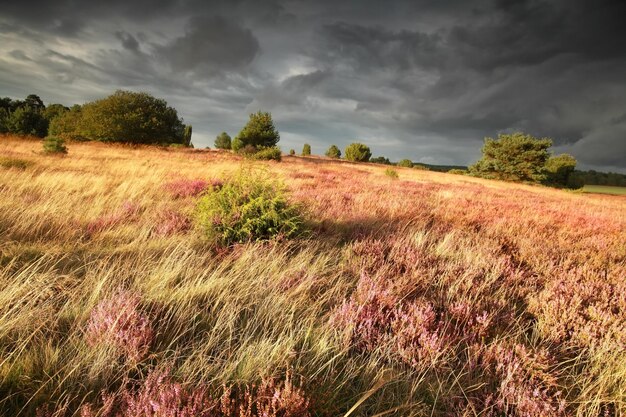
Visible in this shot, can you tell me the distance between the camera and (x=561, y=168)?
5044 cm

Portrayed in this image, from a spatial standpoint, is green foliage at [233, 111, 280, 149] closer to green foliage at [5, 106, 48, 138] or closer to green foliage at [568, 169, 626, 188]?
green foliage at [5, 106, 48, 138]

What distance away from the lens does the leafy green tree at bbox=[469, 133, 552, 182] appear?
38031 millimetres

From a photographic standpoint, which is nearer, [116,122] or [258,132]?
[116,122]

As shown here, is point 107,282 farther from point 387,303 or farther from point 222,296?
point 387,303

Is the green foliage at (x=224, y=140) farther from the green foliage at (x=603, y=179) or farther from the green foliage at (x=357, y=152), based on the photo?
the green foliage at (x=603, y=179)

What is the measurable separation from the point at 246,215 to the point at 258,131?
132 ft

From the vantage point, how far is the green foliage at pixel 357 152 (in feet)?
222

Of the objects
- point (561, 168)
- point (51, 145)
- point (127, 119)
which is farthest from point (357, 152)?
point (51, 145)

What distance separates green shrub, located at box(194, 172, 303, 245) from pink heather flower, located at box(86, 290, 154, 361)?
1.96 metres

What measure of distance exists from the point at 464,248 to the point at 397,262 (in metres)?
1.57

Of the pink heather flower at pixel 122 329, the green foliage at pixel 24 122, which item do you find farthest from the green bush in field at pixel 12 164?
the green foliage at pixel 24 122

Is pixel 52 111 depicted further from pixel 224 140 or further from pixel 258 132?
pixel 258 132

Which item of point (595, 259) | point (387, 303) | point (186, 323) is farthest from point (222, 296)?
point (595, 259)

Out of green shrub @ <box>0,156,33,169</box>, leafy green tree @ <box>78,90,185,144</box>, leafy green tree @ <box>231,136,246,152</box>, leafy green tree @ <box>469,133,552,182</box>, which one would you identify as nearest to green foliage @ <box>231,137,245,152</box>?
leafy green tree @ <box>231,136,246,152</box>
